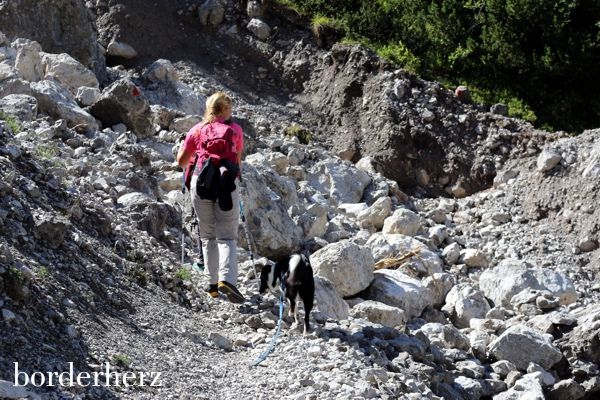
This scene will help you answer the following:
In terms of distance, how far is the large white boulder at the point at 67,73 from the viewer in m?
11.0

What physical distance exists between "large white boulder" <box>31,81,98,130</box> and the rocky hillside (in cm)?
3

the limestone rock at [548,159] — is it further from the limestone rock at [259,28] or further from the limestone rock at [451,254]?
the limestone rock at [259,28]

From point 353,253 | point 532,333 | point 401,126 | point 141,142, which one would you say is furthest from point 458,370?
point 401,126

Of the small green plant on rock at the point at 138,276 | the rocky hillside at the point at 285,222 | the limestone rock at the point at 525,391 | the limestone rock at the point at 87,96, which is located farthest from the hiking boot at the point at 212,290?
the limestone rock at the point at 87,96

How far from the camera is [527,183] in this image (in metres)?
12.4

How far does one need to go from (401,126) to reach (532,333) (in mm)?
7298

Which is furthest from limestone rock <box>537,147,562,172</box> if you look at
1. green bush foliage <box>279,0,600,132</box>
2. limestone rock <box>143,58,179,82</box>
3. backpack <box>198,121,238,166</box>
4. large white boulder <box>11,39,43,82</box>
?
large white boulder <box>11,39,43,82</box>

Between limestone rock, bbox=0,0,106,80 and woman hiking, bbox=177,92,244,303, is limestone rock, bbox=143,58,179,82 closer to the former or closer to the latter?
limestone rock, bbox=0,0,106,80

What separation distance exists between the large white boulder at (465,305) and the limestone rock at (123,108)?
475 cm

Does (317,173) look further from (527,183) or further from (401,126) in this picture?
(527,183)

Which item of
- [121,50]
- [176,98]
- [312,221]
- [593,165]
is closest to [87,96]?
[176,98]

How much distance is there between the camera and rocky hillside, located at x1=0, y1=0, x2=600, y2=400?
4.96 metres

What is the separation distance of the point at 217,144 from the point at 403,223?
5394mm

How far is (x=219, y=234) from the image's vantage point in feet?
20.5
